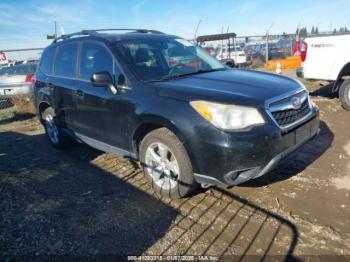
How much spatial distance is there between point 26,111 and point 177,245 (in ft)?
27.9

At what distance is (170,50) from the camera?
15.0ft

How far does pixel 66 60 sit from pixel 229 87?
2.97 meters

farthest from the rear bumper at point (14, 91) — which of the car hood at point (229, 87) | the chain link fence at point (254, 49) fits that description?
the chain link fence at point (254, 49)

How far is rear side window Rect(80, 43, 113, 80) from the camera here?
423 centimetres

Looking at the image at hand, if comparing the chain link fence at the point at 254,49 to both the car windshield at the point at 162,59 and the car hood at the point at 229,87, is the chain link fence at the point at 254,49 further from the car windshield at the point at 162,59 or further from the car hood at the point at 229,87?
the car hood at the point at 229,87

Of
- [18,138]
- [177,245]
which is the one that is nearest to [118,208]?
[177,245]

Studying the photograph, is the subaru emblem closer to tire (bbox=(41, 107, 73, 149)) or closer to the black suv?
the black suv

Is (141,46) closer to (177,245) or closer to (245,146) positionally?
(245,146)

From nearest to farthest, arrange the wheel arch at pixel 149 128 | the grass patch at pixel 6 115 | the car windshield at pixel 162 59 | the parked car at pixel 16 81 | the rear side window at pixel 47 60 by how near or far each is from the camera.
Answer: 1. the wheel arch at pixel 149 128
2. the car windshield at pixel 162 59
3. the rear side window at pixel 47 60
4. the grass patch at pixel 6 115
5. the parked car at pixel 16 81

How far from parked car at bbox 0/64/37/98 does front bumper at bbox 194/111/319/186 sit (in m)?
9.00

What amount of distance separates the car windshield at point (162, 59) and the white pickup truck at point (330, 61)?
379cm

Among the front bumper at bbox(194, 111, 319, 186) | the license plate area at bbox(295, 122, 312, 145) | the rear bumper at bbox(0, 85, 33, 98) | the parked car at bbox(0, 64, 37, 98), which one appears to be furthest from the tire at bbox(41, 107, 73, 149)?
the parked car at bbox(0, 64, 37, 98)

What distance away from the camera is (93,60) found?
4516 millimetres

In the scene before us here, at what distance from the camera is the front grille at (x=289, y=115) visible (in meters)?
3.34
